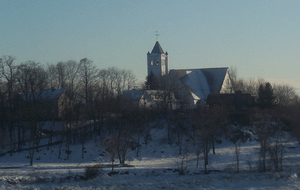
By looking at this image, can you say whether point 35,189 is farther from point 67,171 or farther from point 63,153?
point 63,153

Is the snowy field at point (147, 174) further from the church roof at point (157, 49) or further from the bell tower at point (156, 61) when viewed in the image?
the church roof at point (157, 49)

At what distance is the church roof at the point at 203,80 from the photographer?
7381 centimetres

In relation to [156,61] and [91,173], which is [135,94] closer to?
[156,61]

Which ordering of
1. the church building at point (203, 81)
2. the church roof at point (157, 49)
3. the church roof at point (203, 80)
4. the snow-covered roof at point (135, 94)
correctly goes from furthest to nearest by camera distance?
the church roof at point (157, 49) < the church roof at point (203, 80) < the church building at point (203, 81) < the snow-covered roof at point (135, 94)

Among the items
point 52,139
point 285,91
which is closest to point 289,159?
point 52,139

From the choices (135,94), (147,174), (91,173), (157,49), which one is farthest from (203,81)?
(91,173)

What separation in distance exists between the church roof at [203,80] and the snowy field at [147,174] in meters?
34.3

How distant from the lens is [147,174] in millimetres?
30125

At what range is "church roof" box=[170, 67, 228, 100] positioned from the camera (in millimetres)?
73812

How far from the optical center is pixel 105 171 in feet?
98.3

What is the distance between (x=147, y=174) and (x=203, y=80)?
5015 cm

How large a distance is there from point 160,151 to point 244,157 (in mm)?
10282

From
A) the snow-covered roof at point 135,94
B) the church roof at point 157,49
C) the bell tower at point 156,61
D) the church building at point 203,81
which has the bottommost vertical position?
the snow-covered roof at point 135,94

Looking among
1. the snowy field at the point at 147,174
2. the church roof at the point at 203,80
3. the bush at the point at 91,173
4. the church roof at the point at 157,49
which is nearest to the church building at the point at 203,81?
the church roof at the point at 203,80
